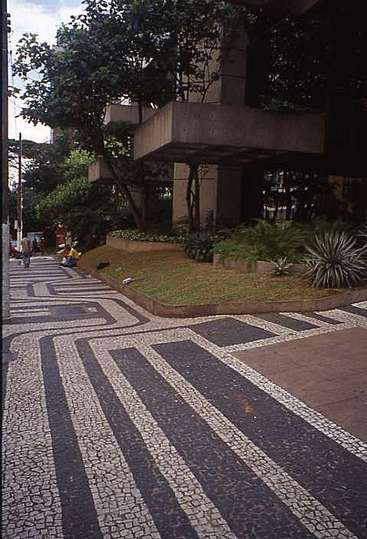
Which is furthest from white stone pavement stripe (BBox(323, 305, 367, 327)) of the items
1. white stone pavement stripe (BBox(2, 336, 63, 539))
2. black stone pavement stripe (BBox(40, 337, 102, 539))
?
white stone pavement stripe (BBox(2, 336, 63, 539))

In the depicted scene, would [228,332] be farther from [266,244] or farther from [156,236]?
[156,236]

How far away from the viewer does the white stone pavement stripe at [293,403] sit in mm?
3485

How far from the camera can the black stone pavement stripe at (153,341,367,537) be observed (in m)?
2.79

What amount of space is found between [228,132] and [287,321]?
555cm

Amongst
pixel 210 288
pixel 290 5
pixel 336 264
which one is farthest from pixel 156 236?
pixel 336 264

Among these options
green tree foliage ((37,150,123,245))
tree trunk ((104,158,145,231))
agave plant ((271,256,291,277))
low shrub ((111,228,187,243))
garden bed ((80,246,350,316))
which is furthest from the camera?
green tree foliage ((37,150,123,245))

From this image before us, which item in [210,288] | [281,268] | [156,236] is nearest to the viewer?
[210,288]

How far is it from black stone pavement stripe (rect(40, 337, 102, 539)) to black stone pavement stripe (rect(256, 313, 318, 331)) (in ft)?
11.5

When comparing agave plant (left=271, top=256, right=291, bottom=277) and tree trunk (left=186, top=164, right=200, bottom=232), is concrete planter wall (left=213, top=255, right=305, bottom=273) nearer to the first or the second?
agave plant (left=271, top=256, right=291, bottom=277)

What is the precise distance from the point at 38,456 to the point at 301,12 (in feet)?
38.9

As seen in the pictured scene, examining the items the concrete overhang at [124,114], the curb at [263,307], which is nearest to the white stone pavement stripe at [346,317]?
the curb at [263,307]

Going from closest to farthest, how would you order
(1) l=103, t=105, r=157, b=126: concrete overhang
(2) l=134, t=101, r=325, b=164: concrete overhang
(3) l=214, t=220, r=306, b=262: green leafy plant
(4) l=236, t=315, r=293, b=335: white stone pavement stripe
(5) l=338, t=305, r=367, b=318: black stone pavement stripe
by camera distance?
(4) l=236, t=315, r=293, b=335: white stone pavement stripe → (5) l=338, t=305, r=367, b=318: black stone pavement stripe → (3) l=214, t=220, r=306, b=262: green leafy plant → (2) l=134, t=101, r=325, b=164: concrete overhang → (1) l=103, t=105, r=157, b=126: concrete overhang

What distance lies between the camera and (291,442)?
3520mm

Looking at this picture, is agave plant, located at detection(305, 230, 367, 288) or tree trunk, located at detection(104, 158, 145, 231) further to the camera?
tree trunk, located at detection(104, 158, 145, 231)
